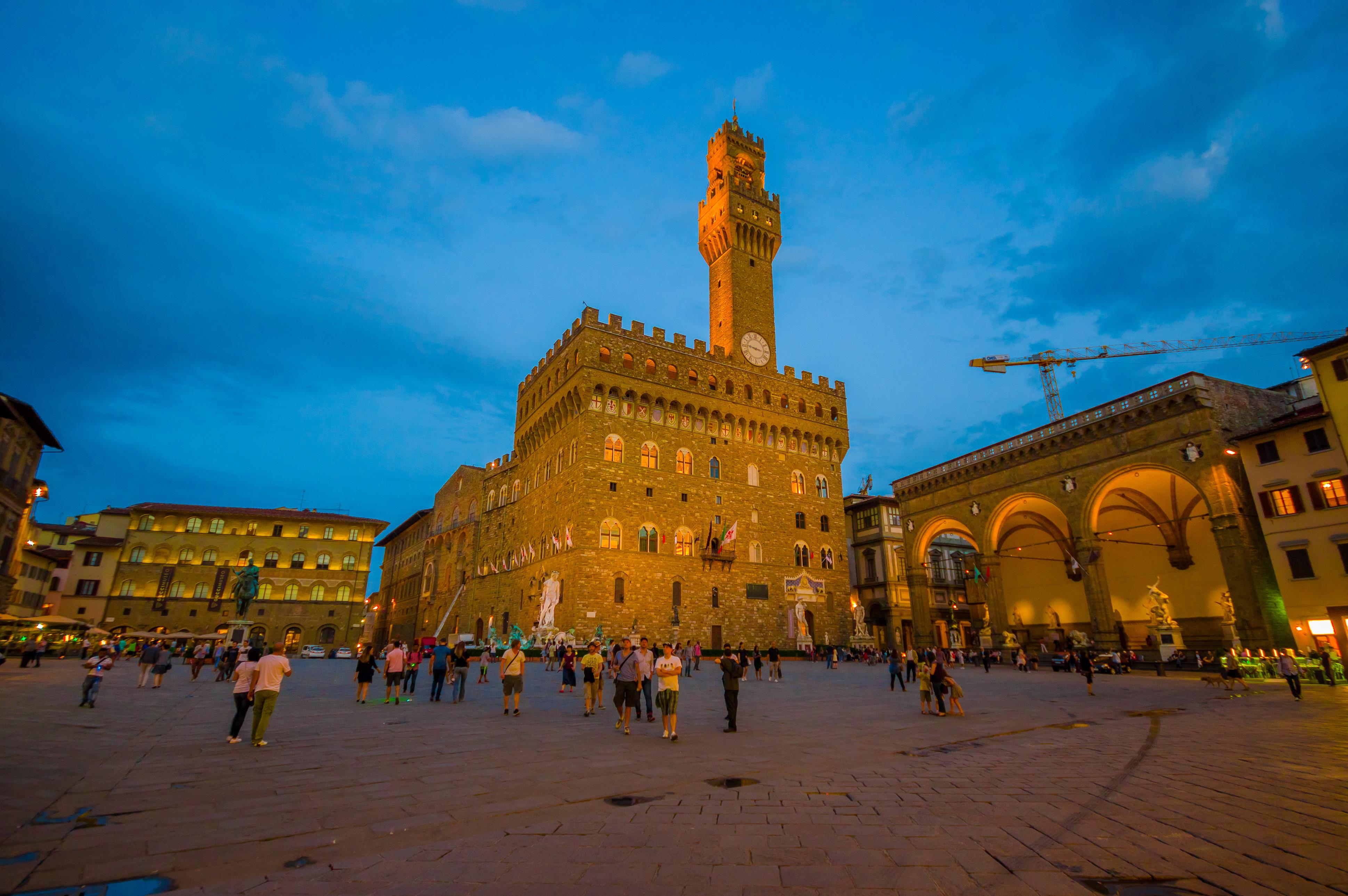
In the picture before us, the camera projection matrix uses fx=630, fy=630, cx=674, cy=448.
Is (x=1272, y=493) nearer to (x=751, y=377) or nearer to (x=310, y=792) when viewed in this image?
Result: (x=751, y=377)

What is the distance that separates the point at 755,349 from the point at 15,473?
43.5m

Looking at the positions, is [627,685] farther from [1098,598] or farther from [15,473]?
[15,473]

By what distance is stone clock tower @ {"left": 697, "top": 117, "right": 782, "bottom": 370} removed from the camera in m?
45.0

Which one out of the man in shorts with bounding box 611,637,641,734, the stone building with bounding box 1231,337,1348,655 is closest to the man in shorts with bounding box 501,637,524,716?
the man in shorts with bounding box 611,637,641,734

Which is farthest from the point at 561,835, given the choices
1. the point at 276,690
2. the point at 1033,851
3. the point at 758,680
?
the point at 758,680

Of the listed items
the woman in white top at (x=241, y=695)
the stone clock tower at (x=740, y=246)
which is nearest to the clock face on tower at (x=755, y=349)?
the stone clock tower at (x=740, y=246)

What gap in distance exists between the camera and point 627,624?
35.1 metres

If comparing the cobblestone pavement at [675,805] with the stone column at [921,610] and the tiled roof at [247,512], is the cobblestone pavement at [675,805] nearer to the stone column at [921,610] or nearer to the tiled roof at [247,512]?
the stone column at [921,610]

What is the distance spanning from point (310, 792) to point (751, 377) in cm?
3923

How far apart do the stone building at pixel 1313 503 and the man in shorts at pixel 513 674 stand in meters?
26.0

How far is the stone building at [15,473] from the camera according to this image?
3197cm

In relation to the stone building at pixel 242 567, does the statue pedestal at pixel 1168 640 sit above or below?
below

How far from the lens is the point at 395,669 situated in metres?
15.8

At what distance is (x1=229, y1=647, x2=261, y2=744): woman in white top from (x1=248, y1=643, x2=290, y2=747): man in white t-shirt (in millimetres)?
167
